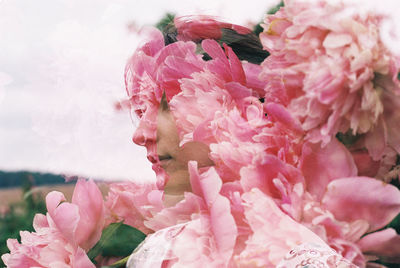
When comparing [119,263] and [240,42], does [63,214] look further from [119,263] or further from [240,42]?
[240,42]

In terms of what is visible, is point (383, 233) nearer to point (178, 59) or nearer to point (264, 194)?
point (264, 194)

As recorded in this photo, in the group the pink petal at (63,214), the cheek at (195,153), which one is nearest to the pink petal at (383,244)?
the cheek at (195,153)

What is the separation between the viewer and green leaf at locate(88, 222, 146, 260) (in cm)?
40

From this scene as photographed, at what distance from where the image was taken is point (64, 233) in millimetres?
414

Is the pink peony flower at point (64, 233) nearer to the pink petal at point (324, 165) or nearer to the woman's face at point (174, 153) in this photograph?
the woman's face at point (174, 153)

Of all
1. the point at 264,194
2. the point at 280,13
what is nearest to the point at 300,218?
the point at 264,194

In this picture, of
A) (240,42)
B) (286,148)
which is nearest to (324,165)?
(286,148)

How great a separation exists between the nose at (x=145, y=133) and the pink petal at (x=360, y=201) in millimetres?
147

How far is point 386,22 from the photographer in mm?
379

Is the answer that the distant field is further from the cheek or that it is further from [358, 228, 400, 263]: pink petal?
[358, 228, 400, 263]: pink petal

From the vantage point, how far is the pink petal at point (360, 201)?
1.11 ft

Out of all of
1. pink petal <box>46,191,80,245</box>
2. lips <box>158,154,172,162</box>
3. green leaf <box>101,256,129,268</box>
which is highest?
lips <box>158,154,172,162</box>

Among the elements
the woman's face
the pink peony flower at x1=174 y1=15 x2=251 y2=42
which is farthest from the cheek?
the pink peony flower at x1=174 y1=15 x2=251 y2=42

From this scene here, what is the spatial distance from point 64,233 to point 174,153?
121 mm
